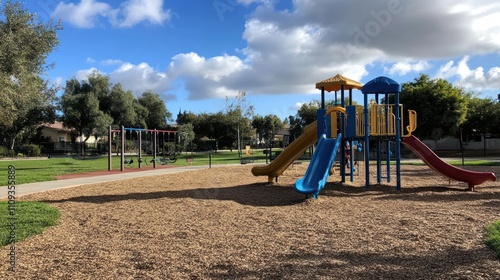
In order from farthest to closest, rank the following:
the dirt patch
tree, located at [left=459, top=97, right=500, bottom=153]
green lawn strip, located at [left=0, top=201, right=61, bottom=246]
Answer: tree, located at [left=459, top=97, right=500, bottom=153] → green lawn strip, located at [left=0, top=201, right=61, bottom=246] → the dirt patch

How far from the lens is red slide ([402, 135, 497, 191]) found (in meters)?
12.2

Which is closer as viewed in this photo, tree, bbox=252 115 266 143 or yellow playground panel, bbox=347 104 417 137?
yellow playground panel, bbox=347 104 417 137

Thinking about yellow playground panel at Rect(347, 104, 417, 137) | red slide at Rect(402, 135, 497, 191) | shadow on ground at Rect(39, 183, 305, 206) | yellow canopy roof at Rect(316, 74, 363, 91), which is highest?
yellow canopy roof at Rect(316, 74, 363, 91)

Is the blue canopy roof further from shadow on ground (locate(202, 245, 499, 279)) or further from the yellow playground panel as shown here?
shadow on ground (locate(202, 245, 499, 279))

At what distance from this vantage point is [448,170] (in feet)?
42.1

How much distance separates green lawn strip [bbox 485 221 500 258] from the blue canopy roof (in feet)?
20.7

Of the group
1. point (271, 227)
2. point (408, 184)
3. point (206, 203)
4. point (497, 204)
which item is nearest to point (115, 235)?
point (271, 227)

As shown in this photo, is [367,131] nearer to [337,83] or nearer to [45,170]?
[337,83]

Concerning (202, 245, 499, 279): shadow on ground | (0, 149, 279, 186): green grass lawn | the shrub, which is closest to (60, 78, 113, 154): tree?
the shrub

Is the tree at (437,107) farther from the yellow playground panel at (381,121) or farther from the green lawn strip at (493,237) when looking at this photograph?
the green lawn strip at (493,237)

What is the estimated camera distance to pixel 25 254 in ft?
18.8

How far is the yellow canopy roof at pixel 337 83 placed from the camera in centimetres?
1407

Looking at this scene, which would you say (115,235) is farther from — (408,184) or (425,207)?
(408,184)

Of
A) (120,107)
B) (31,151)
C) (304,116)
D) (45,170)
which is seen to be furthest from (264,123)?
(45,170)
